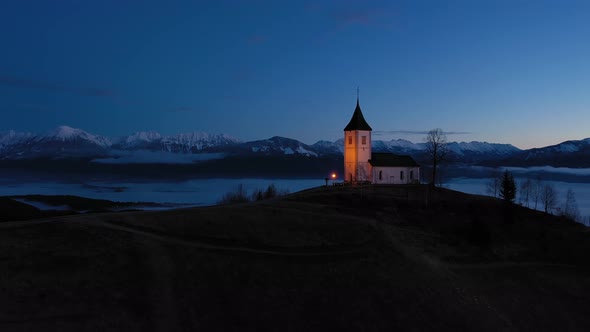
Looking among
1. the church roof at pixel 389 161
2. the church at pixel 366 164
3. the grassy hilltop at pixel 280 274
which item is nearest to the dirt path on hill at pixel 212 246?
the grassy hilltop at pixel 280 274

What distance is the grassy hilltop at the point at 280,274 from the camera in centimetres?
3431

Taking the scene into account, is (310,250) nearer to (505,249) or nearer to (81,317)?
(81,317)

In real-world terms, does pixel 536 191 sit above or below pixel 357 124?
below

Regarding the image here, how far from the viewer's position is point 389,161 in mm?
87750

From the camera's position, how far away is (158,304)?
35.0 m

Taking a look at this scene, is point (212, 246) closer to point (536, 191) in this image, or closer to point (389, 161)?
point (389, 161)

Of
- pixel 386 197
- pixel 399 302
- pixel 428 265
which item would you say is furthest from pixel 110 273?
pixel 386 197

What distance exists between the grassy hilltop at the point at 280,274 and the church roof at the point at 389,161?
2552cm

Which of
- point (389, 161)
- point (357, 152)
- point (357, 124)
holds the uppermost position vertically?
point (357, 124)

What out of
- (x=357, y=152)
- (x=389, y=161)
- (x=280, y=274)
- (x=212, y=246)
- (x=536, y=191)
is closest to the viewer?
(x=280, y=274)

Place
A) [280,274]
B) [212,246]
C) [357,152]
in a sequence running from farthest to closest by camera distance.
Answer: [357,152]
[212,246]
[280,274]

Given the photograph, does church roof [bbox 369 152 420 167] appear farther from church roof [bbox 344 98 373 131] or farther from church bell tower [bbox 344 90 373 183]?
church roof [bbox 344 98 373 131]

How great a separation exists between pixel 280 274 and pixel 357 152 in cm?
4838

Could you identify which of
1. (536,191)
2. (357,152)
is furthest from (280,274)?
(536,191)
